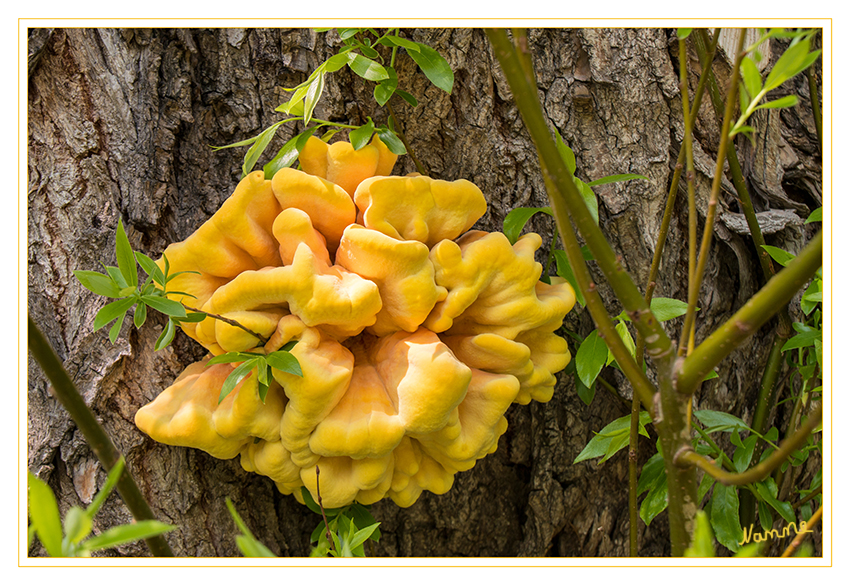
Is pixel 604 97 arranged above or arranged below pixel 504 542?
above

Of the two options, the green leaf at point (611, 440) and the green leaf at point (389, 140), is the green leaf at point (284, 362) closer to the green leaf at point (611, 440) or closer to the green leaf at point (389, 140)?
the green leaf at point (389, 140)

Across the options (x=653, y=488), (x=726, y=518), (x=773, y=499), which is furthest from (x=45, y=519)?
(x=773, y=499)

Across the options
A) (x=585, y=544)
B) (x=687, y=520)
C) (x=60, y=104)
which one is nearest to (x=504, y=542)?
(x=585, y=544)

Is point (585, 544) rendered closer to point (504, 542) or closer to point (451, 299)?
point (504, 542)

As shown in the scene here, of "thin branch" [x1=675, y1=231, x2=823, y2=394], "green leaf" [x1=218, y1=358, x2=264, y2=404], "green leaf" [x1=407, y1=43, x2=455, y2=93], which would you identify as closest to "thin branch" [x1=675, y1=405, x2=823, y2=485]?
"thin branch" [x1=675, y1=231, x2=823, y2=394]

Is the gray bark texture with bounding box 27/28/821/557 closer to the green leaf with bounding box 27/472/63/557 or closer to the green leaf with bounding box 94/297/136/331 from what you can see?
the green leaf with bounding box 94/297/136/331

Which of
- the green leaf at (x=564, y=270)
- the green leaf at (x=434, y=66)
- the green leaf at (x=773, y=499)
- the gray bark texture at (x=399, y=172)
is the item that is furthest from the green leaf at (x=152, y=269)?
the green leaf at (x=773, y=499)
